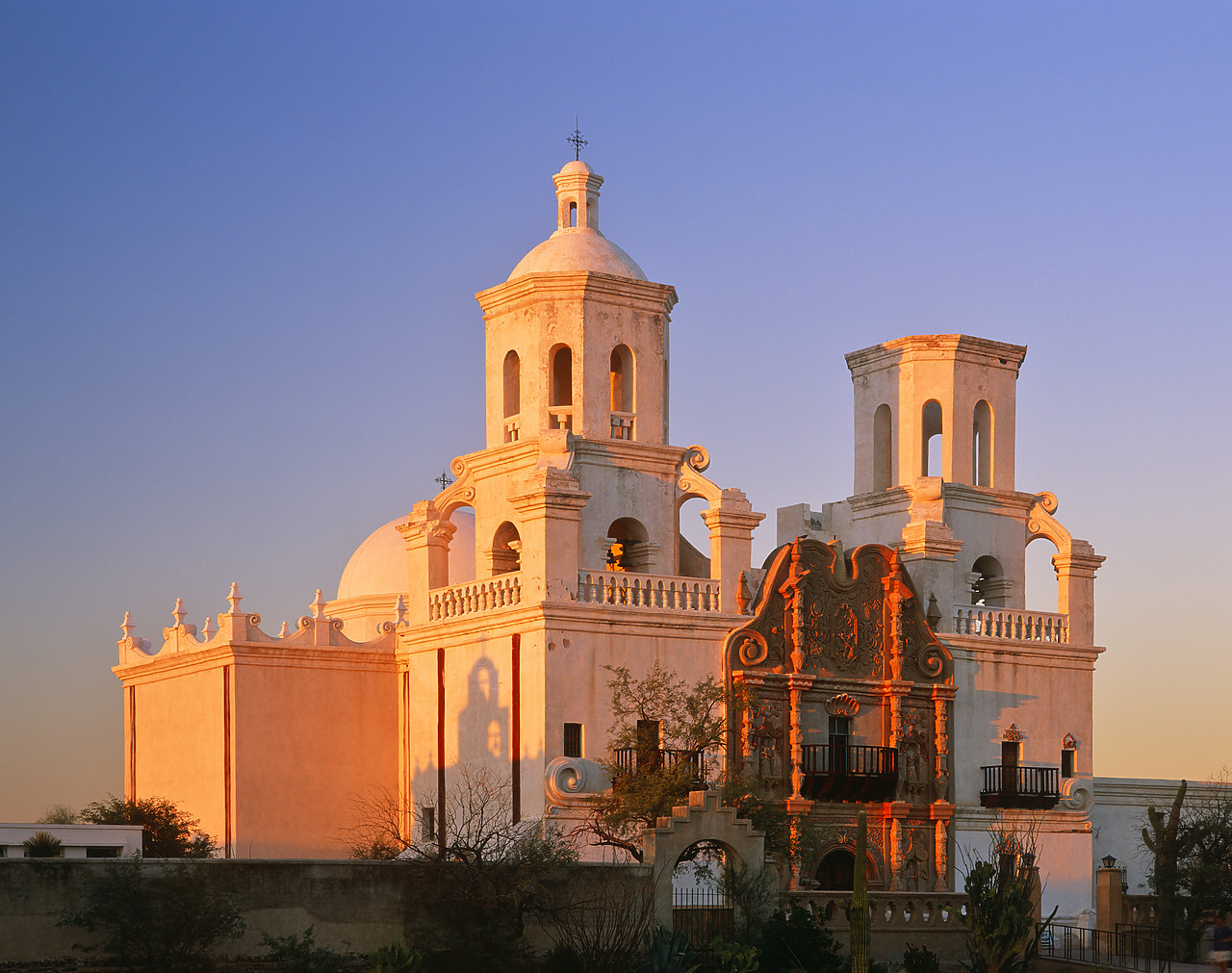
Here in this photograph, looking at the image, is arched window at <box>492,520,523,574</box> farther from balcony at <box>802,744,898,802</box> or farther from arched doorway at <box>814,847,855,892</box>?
arched doorway at <box>814,847,855,892</box>

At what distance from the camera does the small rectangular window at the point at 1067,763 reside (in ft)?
136

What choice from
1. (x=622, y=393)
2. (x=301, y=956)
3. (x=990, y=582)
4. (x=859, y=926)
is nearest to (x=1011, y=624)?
(x=990, y=582)

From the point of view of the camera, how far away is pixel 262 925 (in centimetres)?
2808

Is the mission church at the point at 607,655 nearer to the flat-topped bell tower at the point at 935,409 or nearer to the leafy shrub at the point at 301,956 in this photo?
the flat-topped bell tower at the point at 935,409

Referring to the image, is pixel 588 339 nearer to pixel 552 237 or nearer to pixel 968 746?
pixel 552 237

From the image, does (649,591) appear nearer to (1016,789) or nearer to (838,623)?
(838,623)

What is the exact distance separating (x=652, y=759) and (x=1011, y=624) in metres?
9.47

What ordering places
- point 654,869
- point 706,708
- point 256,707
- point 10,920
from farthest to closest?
point 256,707 < point 706,708 < point 654,869 < point 10,920

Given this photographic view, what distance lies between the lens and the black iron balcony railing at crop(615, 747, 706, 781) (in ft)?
115

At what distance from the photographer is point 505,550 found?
39.9 m

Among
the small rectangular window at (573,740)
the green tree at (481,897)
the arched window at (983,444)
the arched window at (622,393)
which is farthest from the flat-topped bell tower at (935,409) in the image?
the green tree at (481,897)

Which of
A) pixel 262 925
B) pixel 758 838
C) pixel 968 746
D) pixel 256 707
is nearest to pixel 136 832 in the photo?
pixel 256 707

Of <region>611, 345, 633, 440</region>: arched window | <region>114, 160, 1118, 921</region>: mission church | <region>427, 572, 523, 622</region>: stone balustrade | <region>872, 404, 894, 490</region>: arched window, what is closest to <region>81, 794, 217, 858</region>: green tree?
<region>114, 160, 1118, 921</region>: mission church

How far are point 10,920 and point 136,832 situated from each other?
1050cm
